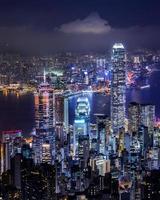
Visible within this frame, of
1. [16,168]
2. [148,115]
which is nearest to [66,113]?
[148,115]

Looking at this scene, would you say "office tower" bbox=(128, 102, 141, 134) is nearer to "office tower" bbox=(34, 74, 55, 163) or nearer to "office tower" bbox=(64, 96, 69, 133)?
"office tower" bbox=(64, 96, 69, 133)

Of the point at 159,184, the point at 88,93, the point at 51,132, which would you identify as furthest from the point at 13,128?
the point at 159,184

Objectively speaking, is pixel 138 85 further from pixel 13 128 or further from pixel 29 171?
pixel 29 171

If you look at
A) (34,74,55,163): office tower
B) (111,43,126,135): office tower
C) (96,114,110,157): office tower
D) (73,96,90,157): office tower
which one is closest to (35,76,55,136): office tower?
(34,74,55,163): office tower

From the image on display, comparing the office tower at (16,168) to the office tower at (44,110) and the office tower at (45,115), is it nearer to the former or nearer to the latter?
the office tower at (45,115)

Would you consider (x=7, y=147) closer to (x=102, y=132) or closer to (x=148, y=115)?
(x=102, y=132)

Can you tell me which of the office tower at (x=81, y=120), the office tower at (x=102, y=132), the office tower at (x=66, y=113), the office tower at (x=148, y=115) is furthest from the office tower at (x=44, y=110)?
the office tower at (x=148, y=115)
